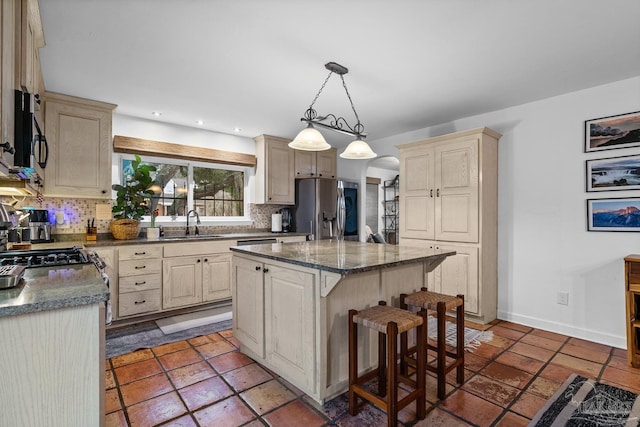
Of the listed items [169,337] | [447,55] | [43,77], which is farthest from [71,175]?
[447,55]

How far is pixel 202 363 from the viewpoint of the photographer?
95.4 inches

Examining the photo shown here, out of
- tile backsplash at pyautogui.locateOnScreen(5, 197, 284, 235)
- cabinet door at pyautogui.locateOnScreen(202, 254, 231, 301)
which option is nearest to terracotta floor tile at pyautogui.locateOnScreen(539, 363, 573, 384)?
cabinet door at pyautogui.locateOnScreen(202, 254, 231, 301)

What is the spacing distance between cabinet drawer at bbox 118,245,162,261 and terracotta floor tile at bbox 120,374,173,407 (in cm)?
146

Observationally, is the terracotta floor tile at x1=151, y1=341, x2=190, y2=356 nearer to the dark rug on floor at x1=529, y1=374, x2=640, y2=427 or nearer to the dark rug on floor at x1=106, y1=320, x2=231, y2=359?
the dark rug on floor at x1=106, y1=320, x2=231, y2=359

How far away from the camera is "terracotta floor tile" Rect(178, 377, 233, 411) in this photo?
6.29ft

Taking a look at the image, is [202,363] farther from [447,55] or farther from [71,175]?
[447,55]

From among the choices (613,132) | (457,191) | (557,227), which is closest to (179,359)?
(457,191)

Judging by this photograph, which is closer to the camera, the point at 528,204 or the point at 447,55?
the point at 447,55

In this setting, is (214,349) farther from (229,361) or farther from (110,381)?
(110,381)

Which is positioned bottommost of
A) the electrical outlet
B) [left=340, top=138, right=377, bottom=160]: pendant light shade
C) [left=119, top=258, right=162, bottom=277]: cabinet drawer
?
the electrical outlet

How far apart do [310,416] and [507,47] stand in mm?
2713

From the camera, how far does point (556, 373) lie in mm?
2268

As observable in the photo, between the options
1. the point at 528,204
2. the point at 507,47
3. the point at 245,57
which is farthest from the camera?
the point at 528,204

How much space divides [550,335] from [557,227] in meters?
1.03
